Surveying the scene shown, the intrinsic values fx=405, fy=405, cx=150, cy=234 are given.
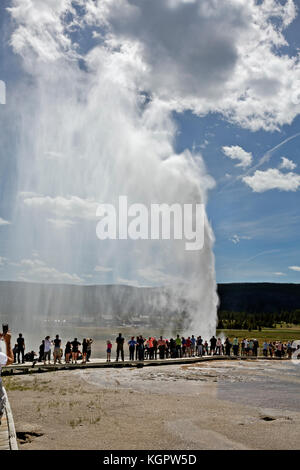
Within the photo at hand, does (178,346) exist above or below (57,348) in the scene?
below

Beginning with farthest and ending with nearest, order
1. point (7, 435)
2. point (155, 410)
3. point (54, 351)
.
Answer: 1. point (54, 351)
2. point (155, 410)
3. point (7, 435)

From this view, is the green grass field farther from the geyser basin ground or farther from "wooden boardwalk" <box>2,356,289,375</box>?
the geyser basin ground

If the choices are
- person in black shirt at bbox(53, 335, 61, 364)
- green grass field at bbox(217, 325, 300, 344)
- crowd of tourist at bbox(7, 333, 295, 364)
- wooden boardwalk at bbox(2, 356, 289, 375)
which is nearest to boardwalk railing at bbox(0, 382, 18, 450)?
wooden boardwalk at bbox(2, 356, 289, 375)

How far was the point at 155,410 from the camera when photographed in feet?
35.4

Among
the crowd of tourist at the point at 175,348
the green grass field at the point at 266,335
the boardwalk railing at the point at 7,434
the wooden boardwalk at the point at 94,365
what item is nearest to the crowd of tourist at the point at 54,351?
the wooden boardwalk at the point at 94,365

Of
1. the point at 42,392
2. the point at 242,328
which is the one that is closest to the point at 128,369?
the point at 42,392

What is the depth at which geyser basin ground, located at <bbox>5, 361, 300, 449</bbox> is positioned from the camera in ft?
26.5

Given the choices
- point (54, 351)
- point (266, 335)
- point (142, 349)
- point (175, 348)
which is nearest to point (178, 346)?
point (175, 348)

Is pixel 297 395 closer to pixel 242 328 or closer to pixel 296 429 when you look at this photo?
pixel 296 429

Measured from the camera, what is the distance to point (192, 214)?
39.5m

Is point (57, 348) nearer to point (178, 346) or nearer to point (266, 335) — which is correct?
point (178, 346)

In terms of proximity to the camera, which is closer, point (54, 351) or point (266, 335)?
point (54, 351)
